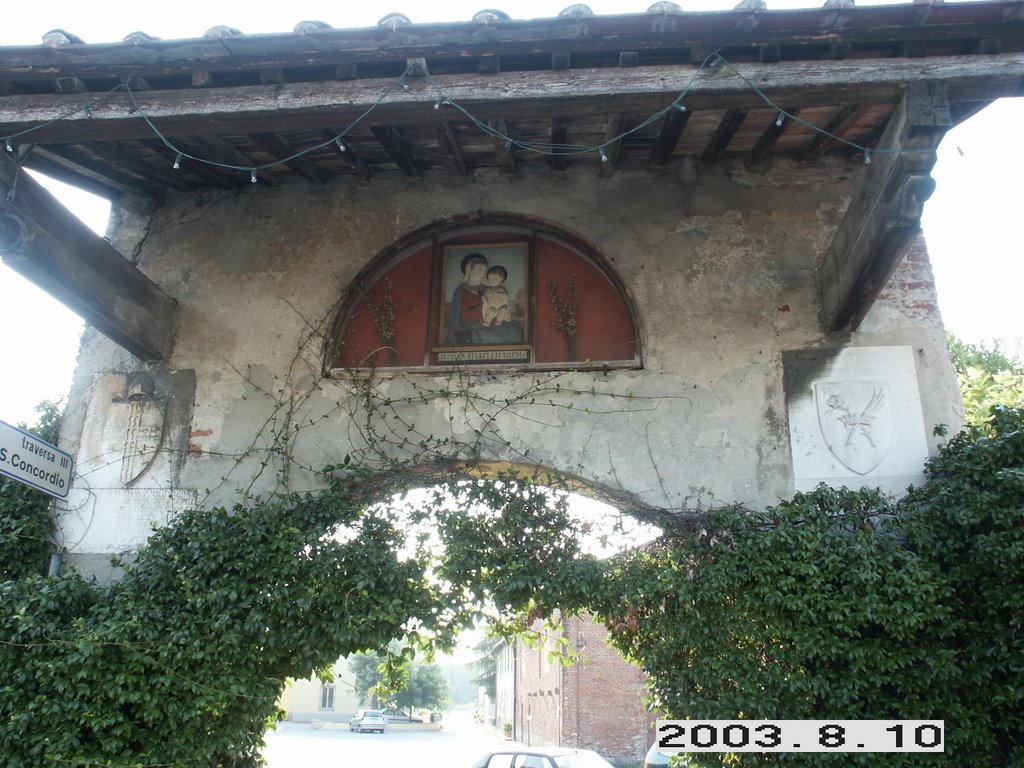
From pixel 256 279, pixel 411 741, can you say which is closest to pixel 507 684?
pixel 411 741

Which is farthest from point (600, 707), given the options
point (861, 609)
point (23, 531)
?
point (23, 531)

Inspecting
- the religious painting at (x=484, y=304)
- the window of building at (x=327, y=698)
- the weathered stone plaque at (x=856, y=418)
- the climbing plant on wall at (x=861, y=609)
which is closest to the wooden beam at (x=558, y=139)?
the religious painting at (x=484, y=304)

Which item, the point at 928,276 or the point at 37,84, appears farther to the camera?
the point at 928,276

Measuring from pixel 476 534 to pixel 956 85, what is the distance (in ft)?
13.7

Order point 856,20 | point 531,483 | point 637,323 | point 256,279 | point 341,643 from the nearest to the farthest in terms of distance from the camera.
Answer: point 856,20, point 341,643, point 531,483, point 637,323, point 256,279

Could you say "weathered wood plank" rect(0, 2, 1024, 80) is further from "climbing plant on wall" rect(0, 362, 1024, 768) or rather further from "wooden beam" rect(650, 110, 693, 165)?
"climbing plant on wall" rect(0, 362, 1024, 768)

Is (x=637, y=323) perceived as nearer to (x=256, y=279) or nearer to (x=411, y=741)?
(x=256, y=279)

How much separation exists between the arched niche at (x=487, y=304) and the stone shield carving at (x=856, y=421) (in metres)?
1.41

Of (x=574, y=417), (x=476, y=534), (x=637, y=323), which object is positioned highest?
(x=637, y=323)

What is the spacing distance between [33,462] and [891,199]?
5635 mm

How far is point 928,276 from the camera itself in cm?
610

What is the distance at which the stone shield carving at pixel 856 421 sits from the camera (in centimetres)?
566

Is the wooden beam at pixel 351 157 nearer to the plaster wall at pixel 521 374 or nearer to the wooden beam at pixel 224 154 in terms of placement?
the plaster wall at pixel 521 374

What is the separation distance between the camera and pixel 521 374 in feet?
20.4
